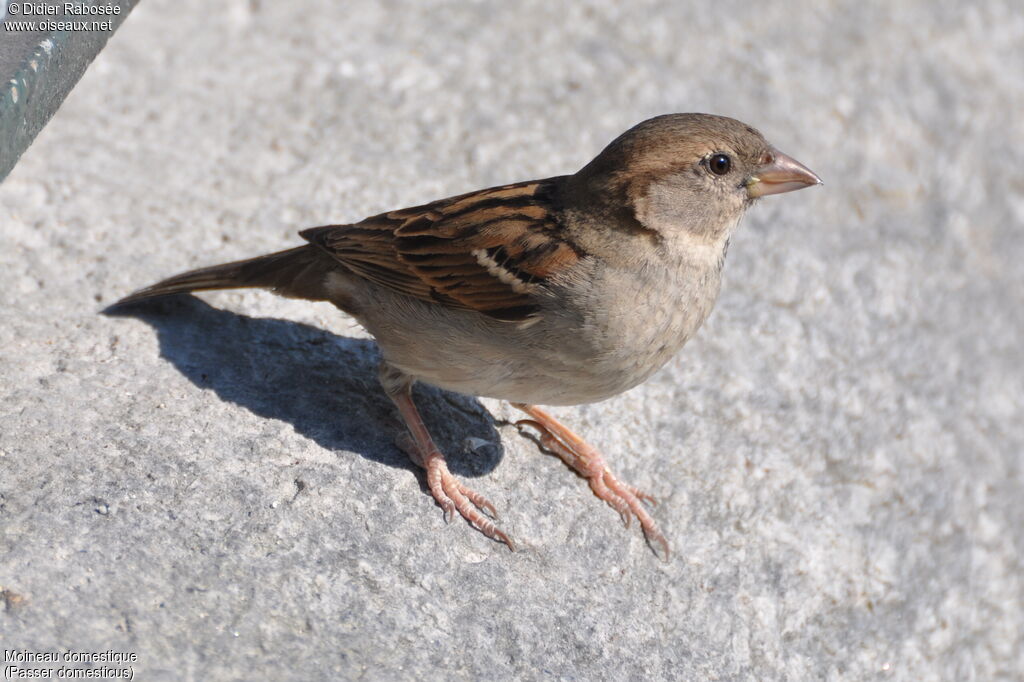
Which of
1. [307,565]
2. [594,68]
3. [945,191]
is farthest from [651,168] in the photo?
[945,191]

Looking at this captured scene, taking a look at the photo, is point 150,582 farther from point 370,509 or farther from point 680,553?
point 680,553

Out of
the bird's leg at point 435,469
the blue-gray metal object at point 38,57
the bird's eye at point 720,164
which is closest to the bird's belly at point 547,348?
the bird's leg at point 435,469

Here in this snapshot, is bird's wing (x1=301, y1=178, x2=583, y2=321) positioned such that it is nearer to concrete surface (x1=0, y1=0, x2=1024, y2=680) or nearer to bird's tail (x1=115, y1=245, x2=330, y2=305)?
bird's tail (x1=115, y1=245, x2=330, y2=305)

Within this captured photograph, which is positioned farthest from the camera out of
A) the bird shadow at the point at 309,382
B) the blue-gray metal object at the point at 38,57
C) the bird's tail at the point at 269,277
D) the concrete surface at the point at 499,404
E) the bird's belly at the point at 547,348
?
the bird's tail at the point at 269,277

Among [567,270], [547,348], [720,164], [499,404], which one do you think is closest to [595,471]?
[499,404]
